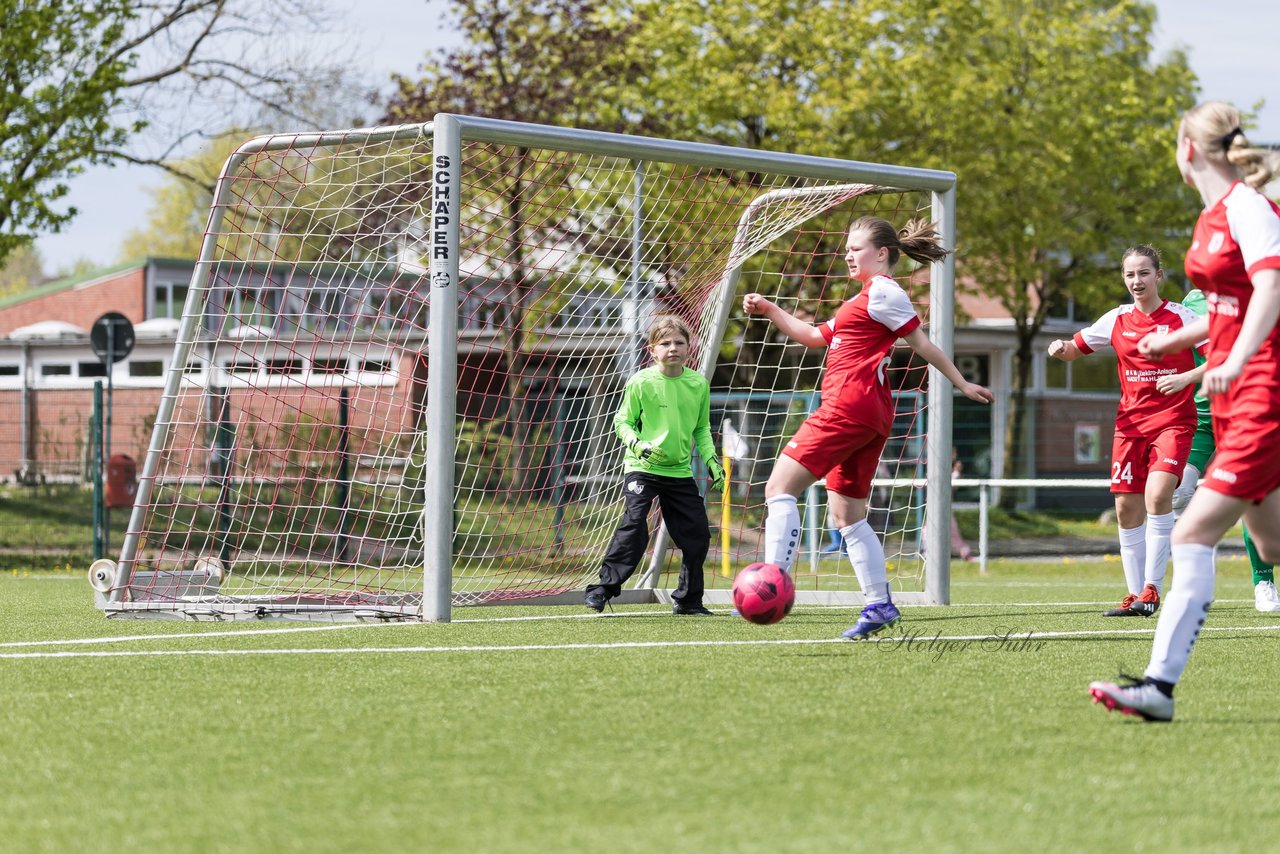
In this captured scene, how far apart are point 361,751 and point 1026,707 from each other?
6.80 feet

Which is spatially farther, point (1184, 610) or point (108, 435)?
point (108, 435)

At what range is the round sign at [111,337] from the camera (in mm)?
16688

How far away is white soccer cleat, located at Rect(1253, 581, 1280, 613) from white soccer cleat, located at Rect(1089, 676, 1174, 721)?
484 centimetres

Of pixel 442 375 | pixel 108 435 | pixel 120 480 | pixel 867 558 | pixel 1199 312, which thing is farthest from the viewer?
pixel 120 480

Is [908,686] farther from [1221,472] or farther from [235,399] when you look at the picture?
[235,399]

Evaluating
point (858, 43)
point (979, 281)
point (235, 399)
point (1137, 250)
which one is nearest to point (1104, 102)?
point (979, 281)

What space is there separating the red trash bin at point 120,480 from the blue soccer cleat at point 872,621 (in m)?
11.0

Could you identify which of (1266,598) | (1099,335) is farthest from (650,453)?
(1266,598)

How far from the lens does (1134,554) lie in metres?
8.80

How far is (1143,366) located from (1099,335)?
31 centimetres

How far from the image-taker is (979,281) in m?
27.7

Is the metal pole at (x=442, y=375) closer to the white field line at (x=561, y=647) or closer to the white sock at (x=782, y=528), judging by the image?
the white field line at (x=561, y=647)

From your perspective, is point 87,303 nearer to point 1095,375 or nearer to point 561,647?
point 1095,375

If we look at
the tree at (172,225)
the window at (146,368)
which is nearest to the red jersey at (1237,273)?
the window at (146,368)
